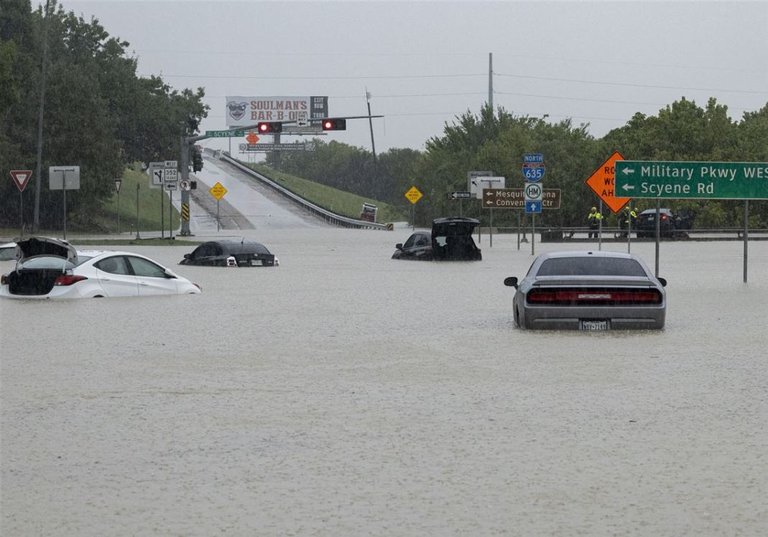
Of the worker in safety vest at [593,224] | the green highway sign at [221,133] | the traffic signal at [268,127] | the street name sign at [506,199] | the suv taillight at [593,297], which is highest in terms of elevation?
the traffic signal at [268,127]

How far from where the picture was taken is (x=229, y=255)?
4278cm

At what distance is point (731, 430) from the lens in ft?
37.3

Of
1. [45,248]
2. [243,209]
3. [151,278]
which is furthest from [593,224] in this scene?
[45,248]

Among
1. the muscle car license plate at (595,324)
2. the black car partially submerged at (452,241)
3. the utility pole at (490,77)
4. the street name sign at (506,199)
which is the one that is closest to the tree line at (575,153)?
the utility pole at (490,77)

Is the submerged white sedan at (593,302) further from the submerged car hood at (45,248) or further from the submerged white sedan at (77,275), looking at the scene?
the submerged car hood at (45,248)

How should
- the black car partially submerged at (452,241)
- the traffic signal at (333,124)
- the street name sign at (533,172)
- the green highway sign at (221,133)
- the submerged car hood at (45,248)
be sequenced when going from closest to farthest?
the submerged car hood at (45,248) → the black car partially submerged at (452,241) → the street name sign at (533,172) → the traffic signal at (333,124) → the green highway sign at (221,133)

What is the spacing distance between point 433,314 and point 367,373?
8956 millimetres

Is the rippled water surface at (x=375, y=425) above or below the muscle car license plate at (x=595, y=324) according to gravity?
below

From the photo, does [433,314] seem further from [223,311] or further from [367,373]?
[367,373]

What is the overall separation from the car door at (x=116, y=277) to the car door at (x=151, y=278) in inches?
6.2

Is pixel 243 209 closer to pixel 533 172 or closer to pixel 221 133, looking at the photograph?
pixel 221 133

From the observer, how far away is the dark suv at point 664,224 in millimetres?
69875

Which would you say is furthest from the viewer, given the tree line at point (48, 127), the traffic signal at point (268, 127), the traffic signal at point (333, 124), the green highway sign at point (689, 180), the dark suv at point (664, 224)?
the tree line at point (48, 127)

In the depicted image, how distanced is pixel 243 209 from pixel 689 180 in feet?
266
